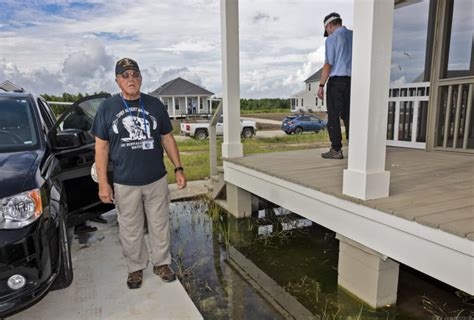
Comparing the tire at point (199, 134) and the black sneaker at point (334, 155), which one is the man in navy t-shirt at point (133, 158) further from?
the tire at point (199, 134)

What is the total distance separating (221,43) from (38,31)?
10402mm

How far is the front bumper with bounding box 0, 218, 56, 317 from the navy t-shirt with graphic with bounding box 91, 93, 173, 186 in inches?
24.3

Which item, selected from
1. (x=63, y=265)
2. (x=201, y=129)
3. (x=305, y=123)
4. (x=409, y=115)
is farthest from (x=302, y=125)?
(x=63, y=265)

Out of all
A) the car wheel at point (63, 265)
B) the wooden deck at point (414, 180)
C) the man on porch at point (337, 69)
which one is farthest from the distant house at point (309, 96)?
the car wheel at point (63, 265)

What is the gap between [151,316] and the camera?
2094 mm

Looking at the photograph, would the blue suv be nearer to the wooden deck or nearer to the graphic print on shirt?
the wooden deck

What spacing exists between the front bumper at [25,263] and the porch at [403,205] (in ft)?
6.71

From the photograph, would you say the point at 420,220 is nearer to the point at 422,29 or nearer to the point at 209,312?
the point at 209,312

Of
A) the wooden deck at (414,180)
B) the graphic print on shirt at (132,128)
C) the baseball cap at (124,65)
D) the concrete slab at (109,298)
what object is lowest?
the concrete slab at (109,298)

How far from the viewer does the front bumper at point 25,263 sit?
1.66 m

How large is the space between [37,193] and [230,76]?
312 centimetres

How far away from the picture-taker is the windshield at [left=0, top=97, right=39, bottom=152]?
2443 mm

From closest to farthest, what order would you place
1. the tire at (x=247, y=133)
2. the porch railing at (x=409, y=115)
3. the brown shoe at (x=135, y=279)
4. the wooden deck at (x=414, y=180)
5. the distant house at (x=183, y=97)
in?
the wooden deck at (x=414, y=180), the brown shoe at (x=135, y=279), the porch railing at (x=409, y=115), the tire at (x=247, y=133), the distant house at (x=183, y=97)

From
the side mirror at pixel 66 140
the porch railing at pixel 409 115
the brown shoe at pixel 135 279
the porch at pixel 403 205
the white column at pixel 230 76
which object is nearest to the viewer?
the porch at pixel 403 205
